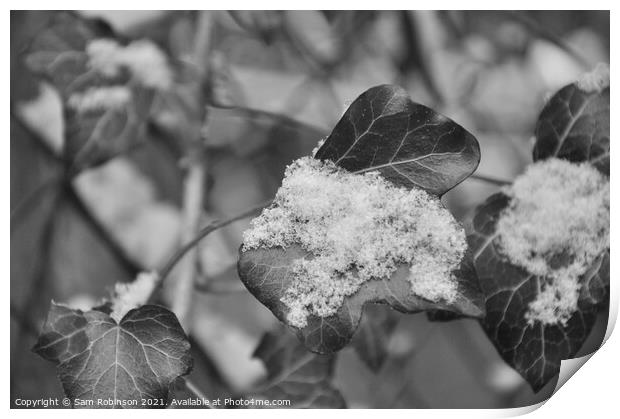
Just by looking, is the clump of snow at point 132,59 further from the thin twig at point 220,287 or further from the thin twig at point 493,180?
the thin twig at point 493,180

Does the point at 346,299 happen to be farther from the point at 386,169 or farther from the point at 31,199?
the point at 31,199

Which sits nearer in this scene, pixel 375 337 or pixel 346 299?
pixel 346 299

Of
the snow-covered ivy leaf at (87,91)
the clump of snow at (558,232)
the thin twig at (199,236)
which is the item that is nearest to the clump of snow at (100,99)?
the snow-covered ivy leaf at (87,91)

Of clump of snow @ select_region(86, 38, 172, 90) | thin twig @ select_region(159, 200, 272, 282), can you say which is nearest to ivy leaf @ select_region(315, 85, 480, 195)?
thin twig @ select_region(159, 200, 272, 282)

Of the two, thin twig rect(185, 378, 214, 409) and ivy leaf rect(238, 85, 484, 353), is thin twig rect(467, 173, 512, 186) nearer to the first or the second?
ivy leaf rect(238, 85, 484, 353)

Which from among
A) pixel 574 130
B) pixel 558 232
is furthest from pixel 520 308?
pixel 574 130

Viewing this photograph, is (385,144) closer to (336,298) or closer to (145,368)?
(336,298)

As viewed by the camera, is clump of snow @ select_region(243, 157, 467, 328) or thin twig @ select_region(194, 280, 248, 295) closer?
clump of snow @ select_region(243, 157, 467, 328)
